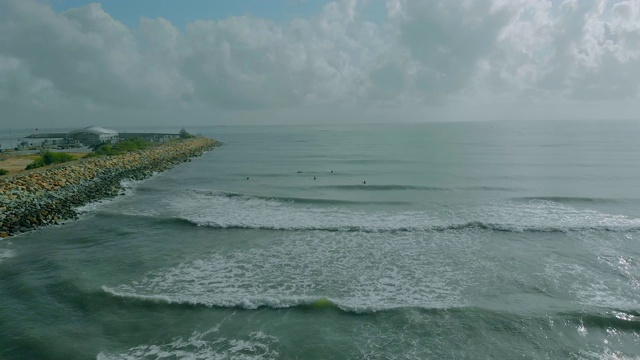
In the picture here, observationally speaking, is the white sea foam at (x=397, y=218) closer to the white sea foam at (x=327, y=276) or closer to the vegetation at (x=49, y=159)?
the white sea foam at (x=327, y=276)

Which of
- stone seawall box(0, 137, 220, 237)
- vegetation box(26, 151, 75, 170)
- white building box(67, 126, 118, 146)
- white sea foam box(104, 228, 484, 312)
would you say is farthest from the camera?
white building box(67, 126, 118, 146)

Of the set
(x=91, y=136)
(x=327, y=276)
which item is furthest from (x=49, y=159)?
(x=91, y=136)

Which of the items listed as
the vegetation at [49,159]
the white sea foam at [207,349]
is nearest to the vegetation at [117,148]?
the vegetation at [49,159]

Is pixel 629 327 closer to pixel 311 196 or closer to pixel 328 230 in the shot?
pixel 328 230

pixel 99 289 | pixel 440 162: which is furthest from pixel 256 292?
pixel 440 162

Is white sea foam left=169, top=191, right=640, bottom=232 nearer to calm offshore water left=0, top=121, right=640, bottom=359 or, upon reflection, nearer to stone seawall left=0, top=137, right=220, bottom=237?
calm offshore water left=0, top=121, right=640, bottom=359

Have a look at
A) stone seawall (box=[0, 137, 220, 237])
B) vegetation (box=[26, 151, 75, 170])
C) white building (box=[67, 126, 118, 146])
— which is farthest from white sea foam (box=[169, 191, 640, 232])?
white building (box=[67, 126, 118, 146])
